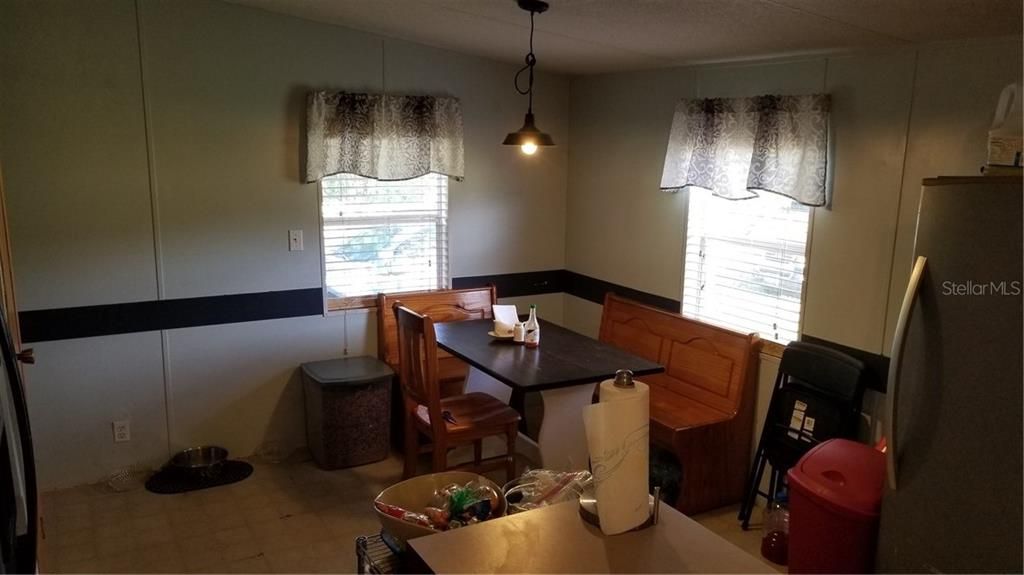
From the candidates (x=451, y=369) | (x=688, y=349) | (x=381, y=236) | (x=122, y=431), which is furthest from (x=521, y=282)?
(x=122, y=431)

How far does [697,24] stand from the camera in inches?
113

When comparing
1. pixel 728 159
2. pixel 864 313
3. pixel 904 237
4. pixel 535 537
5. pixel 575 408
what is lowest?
pixel 575 408

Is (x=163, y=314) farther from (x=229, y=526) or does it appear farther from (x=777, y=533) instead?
(x=777, y=533)

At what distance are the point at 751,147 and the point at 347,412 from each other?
241cm

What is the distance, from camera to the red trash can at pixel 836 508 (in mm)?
2283

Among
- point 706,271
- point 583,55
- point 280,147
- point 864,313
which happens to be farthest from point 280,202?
point 864,313

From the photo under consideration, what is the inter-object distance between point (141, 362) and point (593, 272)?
103 inches

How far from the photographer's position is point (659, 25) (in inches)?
116

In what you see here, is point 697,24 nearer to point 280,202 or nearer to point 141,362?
point 280,202

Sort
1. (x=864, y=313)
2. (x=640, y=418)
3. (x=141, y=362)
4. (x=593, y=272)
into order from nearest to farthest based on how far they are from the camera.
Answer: (x=640, y=418)
(x=864, y=313)
(x=141, y=362)
(x=593, y=272)

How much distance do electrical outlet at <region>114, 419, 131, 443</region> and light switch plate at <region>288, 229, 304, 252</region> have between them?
1.19 m

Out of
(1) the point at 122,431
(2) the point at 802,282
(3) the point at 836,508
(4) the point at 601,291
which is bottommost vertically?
(1) the point at 122,431

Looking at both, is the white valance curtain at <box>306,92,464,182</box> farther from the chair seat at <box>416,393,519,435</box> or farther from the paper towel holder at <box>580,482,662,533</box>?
the paper towel holder at <box>580,482,662,533</box>

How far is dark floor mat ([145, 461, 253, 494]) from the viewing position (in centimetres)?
368
